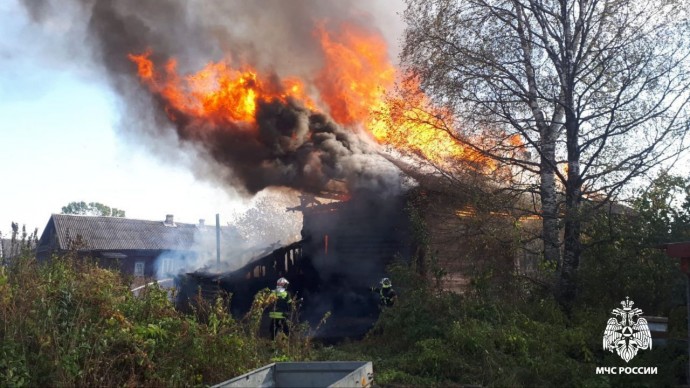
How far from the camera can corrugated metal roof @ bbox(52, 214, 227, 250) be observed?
119 ft

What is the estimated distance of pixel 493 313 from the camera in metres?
9.83

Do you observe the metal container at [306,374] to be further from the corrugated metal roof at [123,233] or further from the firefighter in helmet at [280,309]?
the corrugated metal roof at [123,233]

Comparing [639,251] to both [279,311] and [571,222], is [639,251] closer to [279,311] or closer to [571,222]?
[571,222]

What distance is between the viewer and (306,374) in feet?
17.8

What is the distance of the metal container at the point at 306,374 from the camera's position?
5034 mm

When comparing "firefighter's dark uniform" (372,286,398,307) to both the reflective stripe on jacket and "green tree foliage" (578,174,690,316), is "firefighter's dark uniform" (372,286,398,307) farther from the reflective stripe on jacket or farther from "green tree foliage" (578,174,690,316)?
"green tree foliage" (578,174,690,316)

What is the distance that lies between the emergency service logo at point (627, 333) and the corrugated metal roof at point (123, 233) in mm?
33201

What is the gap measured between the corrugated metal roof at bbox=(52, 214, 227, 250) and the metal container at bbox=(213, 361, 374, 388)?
108 ft

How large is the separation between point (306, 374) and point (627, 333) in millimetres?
6299

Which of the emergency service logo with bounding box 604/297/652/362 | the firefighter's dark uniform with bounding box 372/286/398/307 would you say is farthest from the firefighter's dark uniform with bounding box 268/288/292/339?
the emergency service logo with bounding box 604/297/652/362

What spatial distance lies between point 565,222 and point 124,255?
32179mm

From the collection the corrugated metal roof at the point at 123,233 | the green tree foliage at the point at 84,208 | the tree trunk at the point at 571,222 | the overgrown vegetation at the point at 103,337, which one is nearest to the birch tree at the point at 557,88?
the tree trunk at the point at 571,222

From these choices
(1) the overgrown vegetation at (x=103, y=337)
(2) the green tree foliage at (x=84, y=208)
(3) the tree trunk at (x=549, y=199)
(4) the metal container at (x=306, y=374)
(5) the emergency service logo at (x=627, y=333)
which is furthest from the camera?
(2) the green tree foliage at (x=84, y=208)

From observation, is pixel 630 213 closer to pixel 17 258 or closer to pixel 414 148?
pixel 414 148
